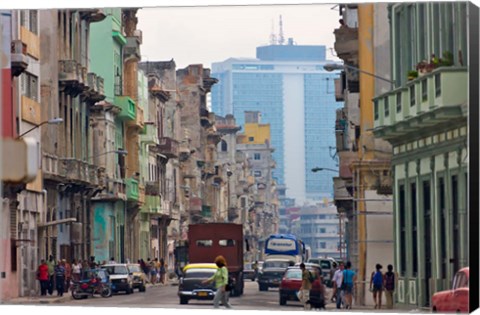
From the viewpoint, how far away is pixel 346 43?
167ft

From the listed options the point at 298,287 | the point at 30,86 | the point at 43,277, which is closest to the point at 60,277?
the point at 43,277

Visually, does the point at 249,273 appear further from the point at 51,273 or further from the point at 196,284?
the point at 51,273

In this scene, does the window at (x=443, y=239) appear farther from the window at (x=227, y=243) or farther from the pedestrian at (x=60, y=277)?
the window at (x=227, y=243)

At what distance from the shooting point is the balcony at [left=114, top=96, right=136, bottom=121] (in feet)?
195

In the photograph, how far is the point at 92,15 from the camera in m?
54.2

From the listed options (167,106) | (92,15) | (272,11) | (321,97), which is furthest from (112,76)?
(167,106)

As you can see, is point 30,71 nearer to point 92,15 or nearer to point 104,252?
point 92,15

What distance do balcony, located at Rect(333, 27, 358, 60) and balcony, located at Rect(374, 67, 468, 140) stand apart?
2.39 metres

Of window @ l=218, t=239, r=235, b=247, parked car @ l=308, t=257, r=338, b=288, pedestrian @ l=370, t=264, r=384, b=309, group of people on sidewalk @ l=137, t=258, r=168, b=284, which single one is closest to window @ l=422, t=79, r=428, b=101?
pedestrian @ l=370, t=264, r=384, b=309

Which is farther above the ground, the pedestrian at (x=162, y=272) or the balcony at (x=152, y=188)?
the balcony at (x=152, y=188)

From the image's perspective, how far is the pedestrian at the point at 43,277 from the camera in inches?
1896

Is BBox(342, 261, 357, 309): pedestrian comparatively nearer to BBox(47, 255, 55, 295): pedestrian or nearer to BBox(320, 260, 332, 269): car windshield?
BBox(320, 260, 332, 269): car windshield

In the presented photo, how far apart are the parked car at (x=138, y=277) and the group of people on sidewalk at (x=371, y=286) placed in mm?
7110

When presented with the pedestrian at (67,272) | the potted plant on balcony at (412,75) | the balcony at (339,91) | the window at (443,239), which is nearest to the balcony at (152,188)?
the balcony at (339,91)
